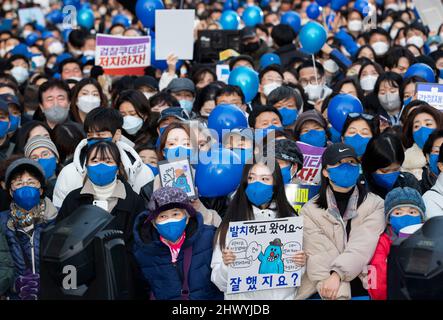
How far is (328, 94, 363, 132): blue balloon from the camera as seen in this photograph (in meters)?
7.99

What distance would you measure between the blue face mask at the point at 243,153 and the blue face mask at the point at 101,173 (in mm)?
972

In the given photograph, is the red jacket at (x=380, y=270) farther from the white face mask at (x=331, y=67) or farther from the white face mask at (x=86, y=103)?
the white face mask at (x=331, y=67)

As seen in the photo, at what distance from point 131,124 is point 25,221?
86.9 inches

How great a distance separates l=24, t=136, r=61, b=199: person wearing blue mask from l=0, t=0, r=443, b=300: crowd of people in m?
0.01

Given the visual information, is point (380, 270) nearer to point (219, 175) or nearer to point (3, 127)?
point (219, 175)

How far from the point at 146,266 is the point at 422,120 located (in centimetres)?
279

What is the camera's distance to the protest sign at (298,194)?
621cm

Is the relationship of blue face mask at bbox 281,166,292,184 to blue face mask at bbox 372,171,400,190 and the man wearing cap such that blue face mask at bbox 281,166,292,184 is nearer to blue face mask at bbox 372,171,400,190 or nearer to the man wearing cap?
blue face mask at bbox 372,171,400,190

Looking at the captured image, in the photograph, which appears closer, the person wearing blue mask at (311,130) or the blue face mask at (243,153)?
the blue face mask at (243,153)

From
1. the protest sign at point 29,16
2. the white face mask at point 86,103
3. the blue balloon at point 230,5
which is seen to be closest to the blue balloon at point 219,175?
the white face mask at point 86,103

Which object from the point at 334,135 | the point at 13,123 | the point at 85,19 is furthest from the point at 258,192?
the point at 85,19
